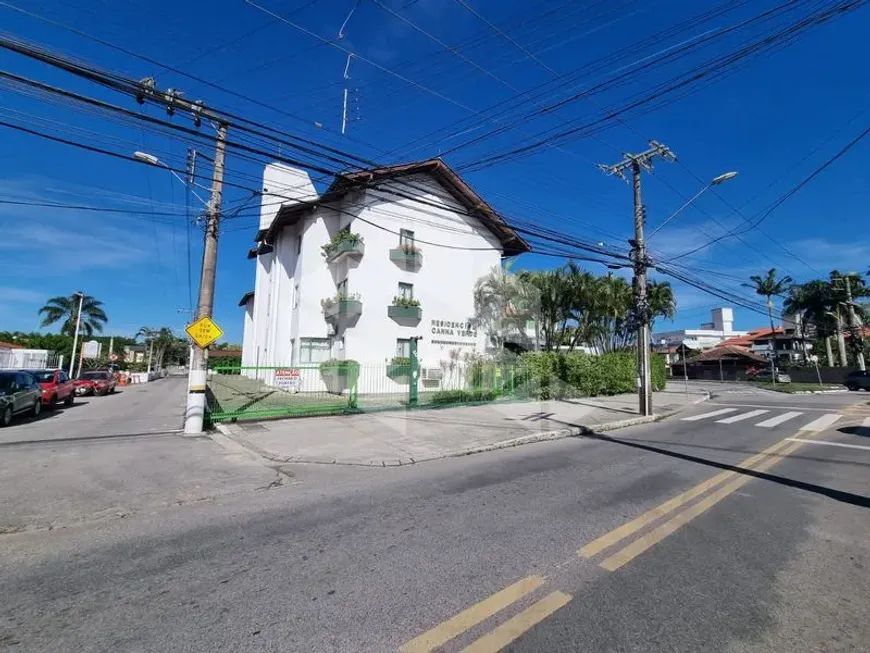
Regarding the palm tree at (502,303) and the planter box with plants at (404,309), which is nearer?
the planter box with plants at (404,309)

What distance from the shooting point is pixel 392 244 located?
2144 centimetres

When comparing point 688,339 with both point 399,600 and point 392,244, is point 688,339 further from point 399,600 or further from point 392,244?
point 399,600

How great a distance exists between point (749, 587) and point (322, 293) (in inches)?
847

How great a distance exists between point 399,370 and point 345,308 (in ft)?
12.7

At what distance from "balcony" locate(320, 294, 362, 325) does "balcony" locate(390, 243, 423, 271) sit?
9.46 feet

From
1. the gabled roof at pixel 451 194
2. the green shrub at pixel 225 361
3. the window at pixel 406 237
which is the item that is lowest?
the green shrub at pixel 225 361

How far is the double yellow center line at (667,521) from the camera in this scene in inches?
152

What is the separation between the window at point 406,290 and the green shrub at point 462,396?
6.82 metres

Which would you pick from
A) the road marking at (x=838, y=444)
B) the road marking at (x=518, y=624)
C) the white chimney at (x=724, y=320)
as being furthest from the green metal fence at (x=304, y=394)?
the white chimney at (x=724, y=320)

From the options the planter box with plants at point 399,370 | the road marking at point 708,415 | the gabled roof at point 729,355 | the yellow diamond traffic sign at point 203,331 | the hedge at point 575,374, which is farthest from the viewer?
the gabled roof at point 729,355

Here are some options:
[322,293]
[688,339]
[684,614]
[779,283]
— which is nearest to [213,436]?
[684,614]

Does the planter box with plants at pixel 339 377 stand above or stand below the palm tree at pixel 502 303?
below

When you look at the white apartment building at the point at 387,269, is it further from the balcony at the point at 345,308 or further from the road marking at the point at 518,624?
the road marking at the point at 518,624

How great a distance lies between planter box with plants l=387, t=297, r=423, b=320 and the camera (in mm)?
20875
